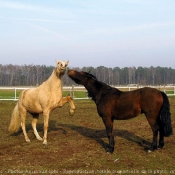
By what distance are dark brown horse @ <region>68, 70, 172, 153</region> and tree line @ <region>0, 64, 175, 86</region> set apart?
79494 mm

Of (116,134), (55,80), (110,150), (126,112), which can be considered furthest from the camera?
(116,134)

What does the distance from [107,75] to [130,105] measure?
98090mm

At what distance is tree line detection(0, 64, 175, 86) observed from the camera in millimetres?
93150

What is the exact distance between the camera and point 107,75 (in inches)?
4141

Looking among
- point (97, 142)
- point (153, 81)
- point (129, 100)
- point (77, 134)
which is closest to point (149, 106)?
point (129, 100)

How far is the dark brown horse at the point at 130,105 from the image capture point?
723 cm

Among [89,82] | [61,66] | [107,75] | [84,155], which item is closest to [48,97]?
[61,66]

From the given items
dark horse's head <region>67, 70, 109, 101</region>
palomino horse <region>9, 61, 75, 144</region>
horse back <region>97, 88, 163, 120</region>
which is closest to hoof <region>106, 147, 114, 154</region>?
horse back <region>97, 88, 163, 120</region>

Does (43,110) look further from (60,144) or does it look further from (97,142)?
(97,142)

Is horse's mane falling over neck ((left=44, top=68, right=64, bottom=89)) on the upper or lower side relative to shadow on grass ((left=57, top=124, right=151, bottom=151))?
upper

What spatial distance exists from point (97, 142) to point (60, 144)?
1.10 meters

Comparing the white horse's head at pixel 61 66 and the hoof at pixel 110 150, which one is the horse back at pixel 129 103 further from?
the white horse's head at pixel 61 66

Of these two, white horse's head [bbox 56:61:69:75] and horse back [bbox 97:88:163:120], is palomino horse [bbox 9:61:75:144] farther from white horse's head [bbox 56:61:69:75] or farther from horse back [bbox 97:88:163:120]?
horse back [bbox 97:88:163:120]

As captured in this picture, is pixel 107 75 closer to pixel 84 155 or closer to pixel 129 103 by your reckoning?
pixel 129 103
